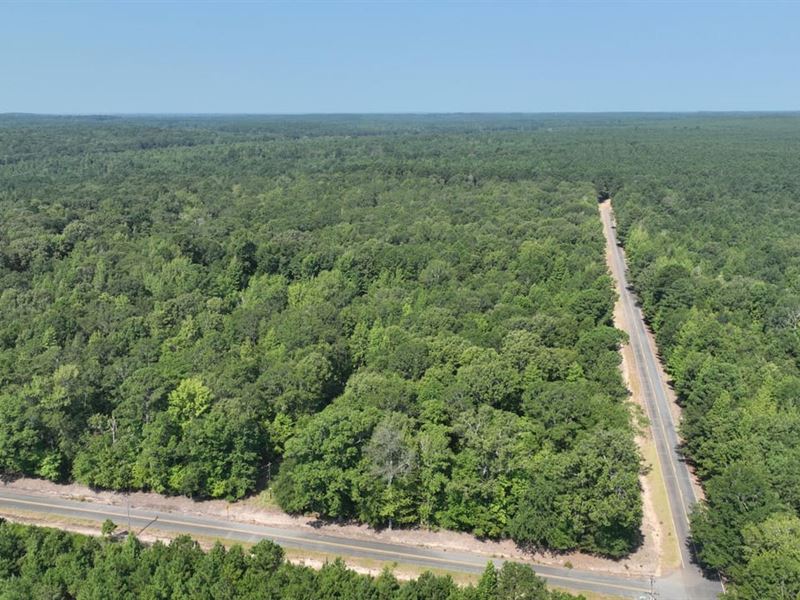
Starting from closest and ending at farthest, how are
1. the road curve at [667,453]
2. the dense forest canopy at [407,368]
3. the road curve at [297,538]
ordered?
the road curve at [667,453] → the road curve at [297,538] → the dense forest canopy at [407,368]

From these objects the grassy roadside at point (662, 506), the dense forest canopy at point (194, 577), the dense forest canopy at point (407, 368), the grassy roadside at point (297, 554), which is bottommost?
the grassy roadside at point (662, 506)

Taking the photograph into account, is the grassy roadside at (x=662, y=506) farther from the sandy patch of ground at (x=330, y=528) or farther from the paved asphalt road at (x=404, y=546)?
the sandy patch of ground at (x=330, y=528)

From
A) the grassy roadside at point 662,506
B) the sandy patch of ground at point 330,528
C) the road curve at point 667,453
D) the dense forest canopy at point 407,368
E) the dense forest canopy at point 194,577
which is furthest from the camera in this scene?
the dense forest canopy at point 407,368

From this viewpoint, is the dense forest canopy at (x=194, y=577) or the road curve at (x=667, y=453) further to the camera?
the road curve at (x=667, y=453)

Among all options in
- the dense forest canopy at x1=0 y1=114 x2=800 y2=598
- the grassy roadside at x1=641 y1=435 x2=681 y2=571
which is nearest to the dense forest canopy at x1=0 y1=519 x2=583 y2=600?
the dense forest canopy at x1=0 y1=114 x2=800 y2=598

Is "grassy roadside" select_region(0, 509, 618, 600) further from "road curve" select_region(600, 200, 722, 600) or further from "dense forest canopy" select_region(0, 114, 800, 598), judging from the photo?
"road curve" select_region(600, 200, 722, 600)

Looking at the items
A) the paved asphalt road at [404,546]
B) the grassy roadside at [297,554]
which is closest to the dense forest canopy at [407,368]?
the paved asphalt road at [404,546]

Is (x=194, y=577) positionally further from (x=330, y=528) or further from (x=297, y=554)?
(x=330, y=528)

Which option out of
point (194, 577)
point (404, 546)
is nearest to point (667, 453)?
point (404, 546)

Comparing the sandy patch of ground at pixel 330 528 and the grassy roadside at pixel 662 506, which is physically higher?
the sandy patch of ground at pixel 330 528
